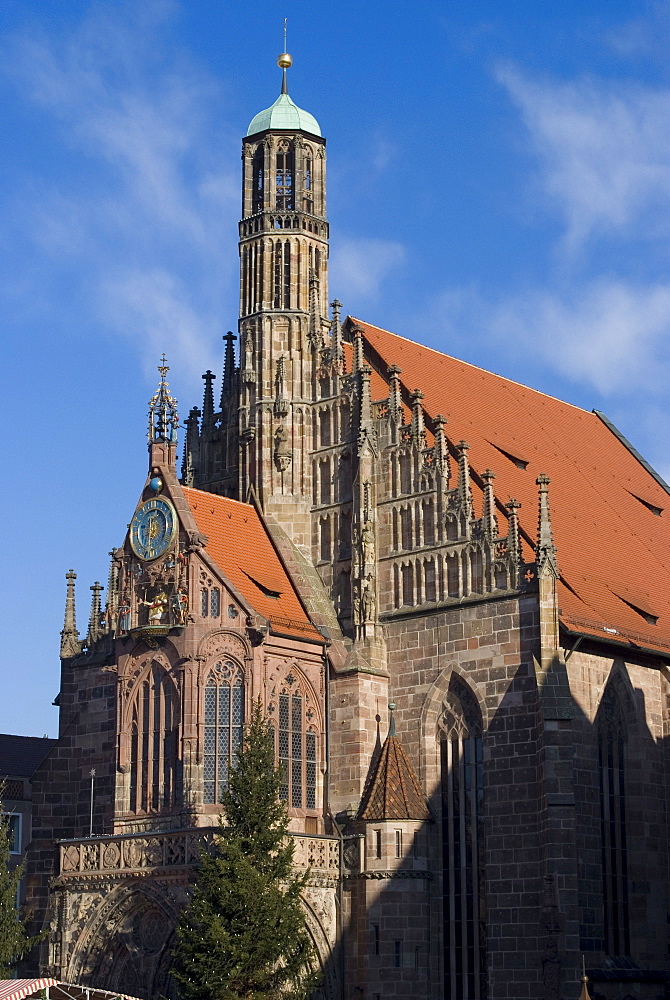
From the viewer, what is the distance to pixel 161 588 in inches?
1709

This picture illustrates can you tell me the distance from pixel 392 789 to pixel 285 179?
62.1 feet

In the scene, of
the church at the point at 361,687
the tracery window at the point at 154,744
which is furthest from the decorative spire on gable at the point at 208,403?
the tracery window at the point at 154,744

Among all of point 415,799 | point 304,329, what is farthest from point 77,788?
point 304,329

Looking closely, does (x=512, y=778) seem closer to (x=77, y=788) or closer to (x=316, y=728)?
(x=316, y=728)

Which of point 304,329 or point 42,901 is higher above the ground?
point 304,329

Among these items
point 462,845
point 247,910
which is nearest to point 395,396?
point 462,845

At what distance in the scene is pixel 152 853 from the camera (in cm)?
4028

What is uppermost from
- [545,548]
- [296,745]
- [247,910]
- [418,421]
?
[418,421]

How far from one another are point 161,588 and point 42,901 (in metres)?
10.2

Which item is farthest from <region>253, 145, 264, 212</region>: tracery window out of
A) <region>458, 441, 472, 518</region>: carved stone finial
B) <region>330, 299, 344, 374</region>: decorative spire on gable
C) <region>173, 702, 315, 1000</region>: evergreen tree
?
<region>173, 702, 315, 1000</region>: evergreen tree

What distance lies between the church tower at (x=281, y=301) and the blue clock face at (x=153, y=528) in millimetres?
4133

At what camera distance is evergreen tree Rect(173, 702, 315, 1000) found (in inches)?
1366

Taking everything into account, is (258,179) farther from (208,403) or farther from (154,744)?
(154,744)

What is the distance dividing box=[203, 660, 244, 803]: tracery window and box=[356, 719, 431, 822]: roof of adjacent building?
3.66m
